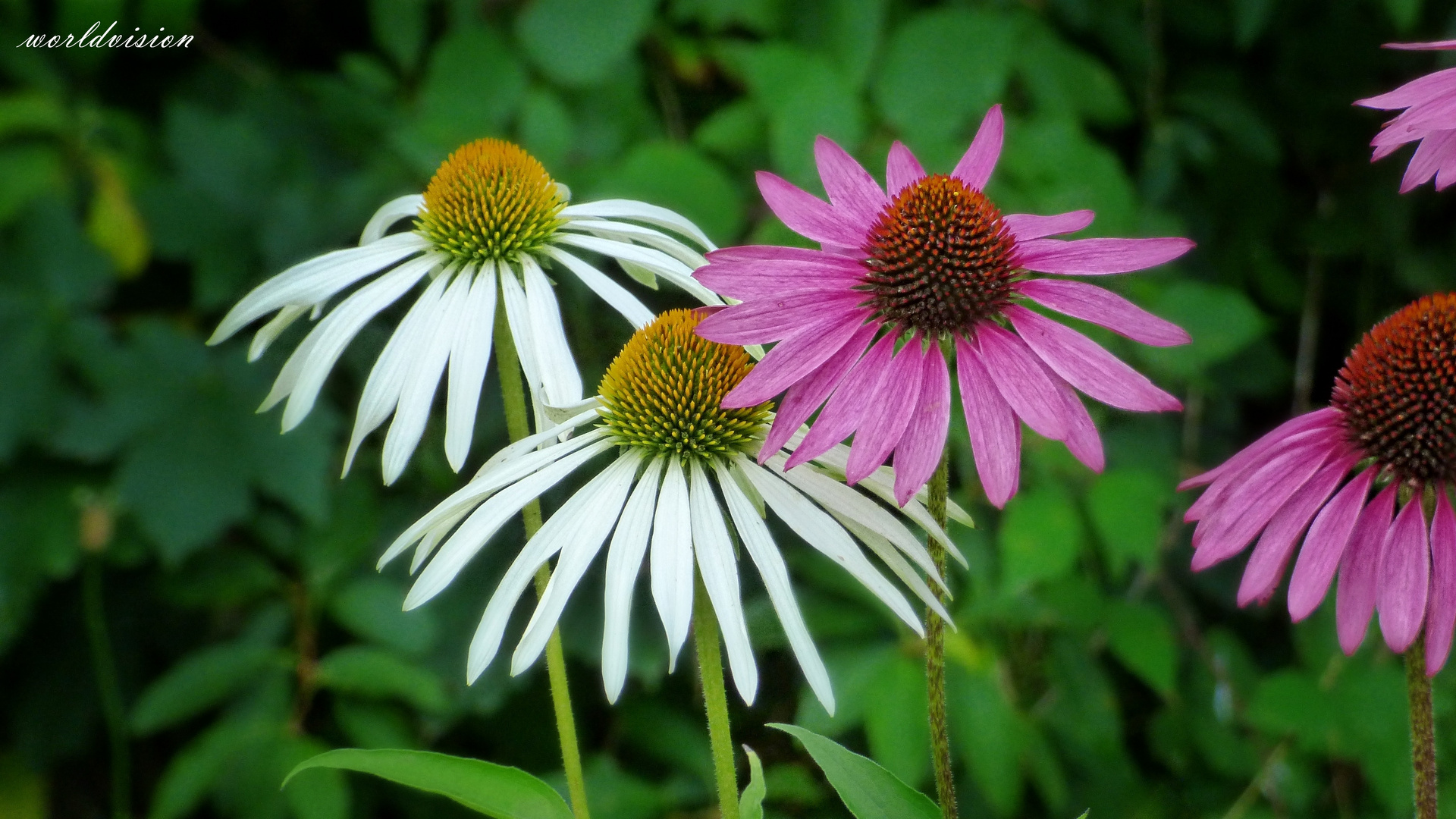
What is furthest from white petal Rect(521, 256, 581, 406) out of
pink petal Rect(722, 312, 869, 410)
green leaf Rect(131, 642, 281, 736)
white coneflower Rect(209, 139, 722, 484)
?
green leaf Rect(131, 642, 281, 736)

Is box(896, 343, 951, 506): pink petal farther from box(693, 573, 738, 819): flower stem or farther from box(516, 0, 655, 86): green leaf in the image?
box(516, 0, 655, 86): green leaf

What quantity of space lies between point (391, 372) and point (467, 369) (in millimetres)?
35

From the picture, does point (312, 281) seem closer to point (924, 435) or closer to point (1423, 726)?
point (924, 435)

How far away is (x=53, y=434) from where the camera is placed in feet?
4.22

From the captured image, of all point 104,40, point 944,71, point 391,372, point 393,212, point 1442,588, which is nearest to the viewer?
point 1442,588

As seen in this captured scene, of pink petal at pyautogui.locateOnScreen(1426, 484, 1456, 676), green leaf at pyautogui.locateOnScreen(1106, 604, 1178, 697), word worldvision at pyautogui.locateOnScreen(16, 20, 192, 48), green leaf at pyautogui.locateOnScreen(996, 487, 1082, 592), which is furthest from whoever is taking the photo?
word worldvision at pyautogui.locateOnScreen(16, 20, 192, 48)

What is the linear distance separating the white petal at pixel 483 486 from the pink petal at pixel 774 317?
0.09m

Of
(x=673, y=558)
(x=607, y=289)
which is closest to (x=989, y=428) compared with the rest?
(x=673, y=558)

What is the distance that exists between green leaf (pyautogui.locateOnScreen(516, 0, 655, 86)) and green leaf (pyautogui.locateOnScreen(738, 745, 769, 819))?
0.96 meters

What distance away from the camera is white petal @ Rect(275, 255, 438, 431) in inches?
20.1

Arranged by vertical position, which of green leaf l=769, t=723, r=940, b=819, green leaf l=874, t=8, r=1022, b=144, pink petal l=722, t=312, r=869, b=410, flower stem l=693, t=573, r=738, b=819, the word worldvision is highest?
the word worldvision

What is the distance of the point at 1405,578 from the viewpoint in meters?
0.43

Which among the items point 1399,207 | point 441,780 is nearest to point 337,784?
point 441,780

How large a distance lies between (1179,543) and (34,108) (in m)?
1.50
